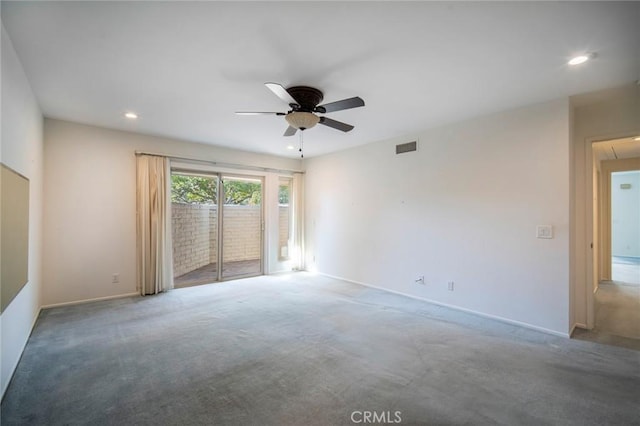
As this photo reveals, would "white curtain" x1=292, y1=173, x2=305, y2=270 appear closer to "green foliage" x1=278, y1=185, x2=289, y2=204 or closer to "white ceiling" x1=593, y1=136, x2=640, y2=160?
"green foliage" x1=278, y1=185, x2=289, y2=204

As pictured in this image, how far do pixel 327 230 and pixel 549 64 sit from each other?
4412 mm

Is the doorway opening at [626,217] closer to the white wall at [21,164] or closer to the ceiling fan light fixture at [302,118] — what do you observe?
the ceiling fan light fixture at [302,118]

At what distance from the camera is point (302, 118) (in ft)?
9.53

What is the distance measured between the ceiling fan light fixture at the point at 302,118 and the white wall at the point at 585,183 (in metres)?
2.96

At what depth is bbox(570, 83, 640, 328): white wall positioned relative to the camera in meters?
3.16

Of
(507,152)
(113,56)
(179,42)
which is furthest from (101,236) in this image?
(507,152)

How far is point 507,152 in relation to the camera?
11.4 ft

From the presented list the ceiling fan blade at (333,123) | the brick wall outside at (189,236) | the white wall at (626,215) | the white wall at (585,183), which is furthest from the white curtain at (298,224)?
the white wall at (626,215)

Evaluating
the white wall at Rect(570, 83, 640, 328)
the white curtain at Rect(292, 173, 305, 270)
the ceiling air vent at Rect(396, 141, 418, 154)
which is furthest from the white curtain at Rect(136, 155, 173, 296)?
the white wall at Rect(570, 83, 640, 328)

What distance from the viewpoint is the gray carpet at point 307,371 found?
6.10 ft

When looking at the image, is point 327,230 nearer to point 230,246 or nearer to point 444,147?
point 230,246

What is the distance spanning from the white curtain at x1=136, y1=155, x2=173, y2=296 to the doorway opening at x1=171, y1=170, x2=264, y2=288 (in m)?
0.30

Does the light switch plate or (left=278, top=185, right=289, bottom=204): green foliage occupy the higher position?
(left=278, top=185, right=289, bottom=204): green foliage

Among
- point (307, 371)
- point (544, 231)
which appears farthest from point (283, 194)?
point (544, 231)
